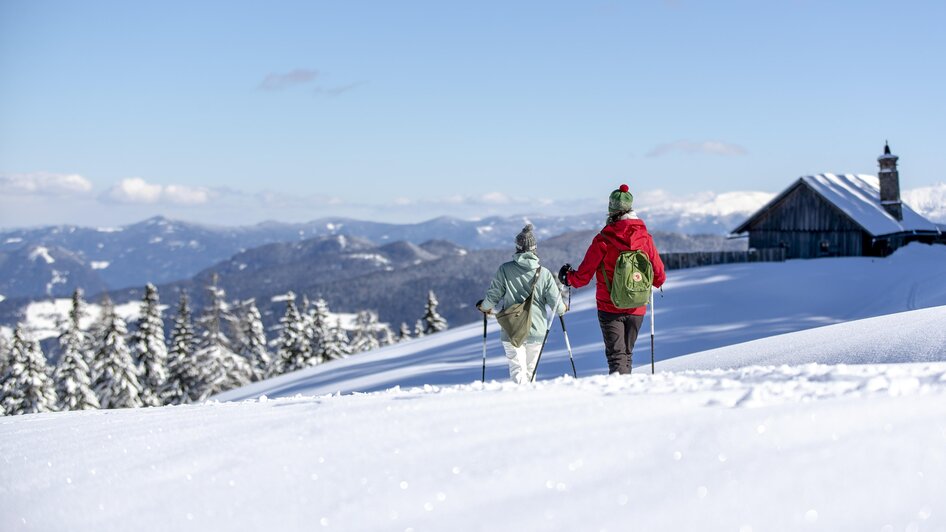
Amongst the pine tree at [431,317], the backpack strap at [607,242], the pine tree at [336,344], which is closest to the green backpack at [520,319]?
the backpack strap at [607,242]

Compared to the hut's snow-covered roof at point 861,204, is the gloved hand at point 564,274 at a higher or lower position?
lower

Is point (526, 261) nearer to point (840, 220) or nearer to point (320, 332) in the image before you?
point (840, 220)

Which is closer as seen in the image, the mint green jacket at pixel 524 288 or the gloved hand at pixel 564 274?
the gloved hand at pixel 564 274

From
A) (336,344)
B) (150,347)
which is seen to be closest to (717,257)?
(336,344)

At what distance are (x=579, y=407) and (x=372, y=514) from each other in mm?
Result: 1672

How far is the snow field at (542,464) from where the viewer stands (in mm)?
3506

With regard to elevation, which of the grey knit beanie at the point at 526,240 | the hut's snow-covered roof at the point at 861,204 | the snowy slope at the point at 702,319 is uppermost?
the hut's snow-covered roof at the point at 861,204

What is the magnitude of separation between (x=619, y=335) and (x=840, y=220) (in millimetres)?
32312

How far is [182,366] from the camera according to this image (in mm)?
39406

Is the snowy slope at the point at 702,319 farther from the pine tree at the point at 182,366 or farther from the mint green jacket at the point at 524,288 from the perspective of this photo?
the pine tree at the point at 182,366

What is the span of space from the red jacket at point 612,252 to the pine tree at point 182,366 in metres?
35.3

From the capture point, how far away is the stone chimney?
3678 cm

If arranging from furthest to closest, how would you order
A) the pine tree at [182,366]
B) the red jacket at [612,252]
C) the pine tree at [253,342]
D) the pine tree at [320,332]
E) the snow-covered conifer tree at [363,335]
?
the snow-covered conifer tree at [363,335], the pine tree at [253,342], the pine tree at [320,332], the pine tree at [182,366], the red jacket at [612,252]

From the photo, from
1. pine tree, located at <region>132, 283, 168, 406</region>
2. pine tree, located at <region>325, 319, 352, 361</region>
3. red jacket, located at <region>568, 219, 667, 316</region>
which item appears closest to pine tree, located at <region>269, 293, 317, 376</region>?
pine tree, located at <region>325, 319, 352, 361</region>
